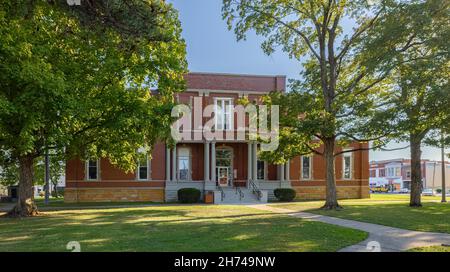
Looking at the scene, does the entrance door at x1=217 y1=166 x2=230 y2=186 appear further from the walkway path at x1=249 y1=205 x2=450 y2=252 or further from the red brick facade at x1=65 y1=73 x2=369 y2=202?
the walkway path at x1=249 y1=205 x2=450 y2=252

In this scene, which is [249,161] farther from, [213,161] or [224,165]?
[213,161]

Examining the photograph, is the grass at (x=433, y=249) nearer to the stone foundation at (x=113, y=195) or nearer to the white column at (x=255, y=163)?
the white column at (x=255, y=163)

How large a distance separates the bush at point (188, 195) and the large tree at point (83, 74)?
8.94 metres

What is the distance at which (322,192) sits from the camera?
1353 inches

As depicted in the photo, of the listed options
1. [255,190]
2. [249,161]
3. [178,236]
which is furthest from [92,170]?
[178,236]

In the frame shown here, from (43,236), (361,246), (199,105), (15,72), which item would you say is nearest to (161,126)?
(15,72)

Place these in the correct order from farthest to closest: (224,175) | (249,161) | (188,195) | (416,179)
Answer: (224,175) → (249,161) → (188,195) → (416,179)

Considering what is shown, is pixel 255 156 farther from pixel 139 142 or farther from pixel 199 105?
pixel 139 142

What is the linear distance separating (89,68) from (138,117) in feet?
9.92

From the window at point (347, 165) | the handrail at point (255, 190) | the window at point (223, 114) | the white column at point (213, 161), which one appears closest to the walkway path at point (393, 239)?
the handrail at point (255, 190)

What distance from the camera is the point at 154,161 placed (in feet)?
104

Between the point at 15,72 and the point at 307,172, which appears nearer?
the point at 15,72

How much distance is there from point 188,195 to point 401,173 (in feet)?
274
